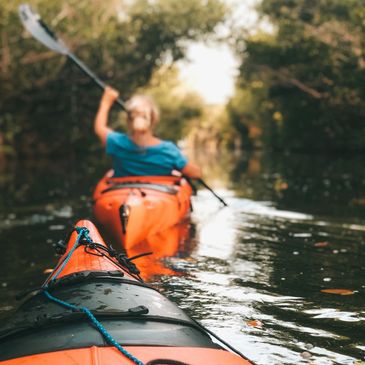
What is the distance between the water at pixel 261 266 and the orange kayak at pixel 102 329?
31.6 inches

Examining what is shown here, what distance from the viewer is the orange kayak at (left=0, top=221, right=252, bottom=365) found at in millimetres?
1982

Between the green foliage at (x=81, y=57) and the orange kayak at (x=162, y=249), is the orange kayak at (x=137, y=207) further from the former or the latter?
the green foliage at (x=81, y=57)

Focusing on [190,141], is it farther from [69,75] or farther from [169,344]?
[169,344]

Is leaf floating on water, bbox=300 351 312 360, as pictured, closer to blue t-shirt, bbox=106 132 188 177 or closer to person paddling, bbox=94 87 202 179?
person paddling, bbox=94 87 202 179

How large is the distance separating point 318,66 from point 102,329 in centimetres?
2616

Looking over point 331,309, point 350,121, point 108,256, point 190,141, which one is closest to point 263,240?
point 331,309

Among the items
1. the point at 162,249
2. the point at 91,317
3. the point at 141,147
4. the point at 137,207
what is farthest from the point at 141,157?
the point at 91,317

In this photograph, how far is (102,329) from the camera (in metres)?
2.08

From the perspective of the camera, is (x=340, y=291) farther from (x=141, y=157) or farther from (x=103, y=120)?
(x=103, y=120)

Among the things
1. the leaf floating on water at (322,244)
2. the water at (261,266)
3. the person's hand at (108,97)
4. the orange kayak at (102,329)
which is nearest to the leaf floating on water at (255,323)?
the water at (261,266)

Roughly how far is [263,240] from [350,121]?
22.0 meters

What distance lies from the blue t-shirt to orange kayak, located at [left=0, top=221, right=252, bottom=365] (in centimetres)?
384

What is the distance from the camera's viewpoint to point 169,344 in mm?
2119

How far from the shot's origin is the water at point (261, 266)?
332 centimetres
